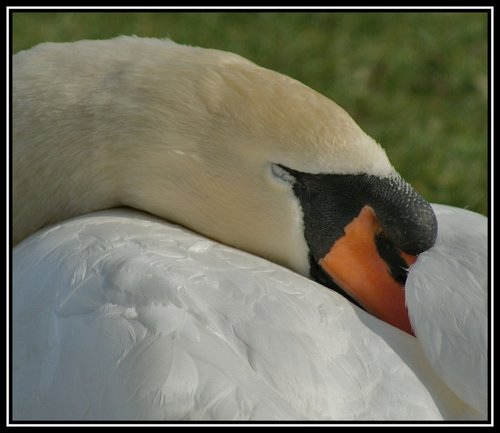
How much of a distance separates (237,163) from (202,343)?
665mm

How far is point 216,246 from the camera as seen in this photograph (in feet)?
7.92

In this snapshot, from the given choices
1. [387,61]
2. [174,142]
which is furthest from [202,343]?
[387,61]

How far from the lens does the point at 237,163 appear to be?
8.16 feet

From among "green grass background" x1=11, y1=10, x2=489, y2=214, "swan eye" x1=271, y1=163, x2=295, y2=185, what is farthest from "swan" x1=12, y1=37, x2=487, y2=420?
"green grass background" x1=11, y1=10, x2=489, y2=214

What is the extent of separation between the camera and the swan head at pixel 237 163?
2430 millimetres

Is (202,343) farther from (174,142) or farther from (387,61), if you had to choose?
(387,61)

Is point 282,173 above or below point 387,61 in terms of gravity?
above

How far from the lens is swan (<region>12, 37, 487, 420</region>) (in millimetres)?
1934

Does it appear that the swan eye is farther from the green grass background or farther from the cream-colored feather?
the green grass background

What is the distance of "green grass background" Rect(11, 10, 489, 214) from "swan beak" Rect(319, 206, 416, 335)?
1.70 metres

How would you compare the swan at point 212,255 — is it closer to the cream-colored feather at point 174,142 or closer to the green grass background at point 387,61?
the cream-colored feather at point 174,142

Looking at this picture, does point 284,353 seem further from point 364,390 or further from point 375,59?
point 375,59

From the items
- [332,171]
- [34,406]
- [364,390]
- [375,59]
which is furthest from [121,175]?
[375,59]

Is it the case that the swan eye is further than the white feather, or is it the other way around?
the swan eye
